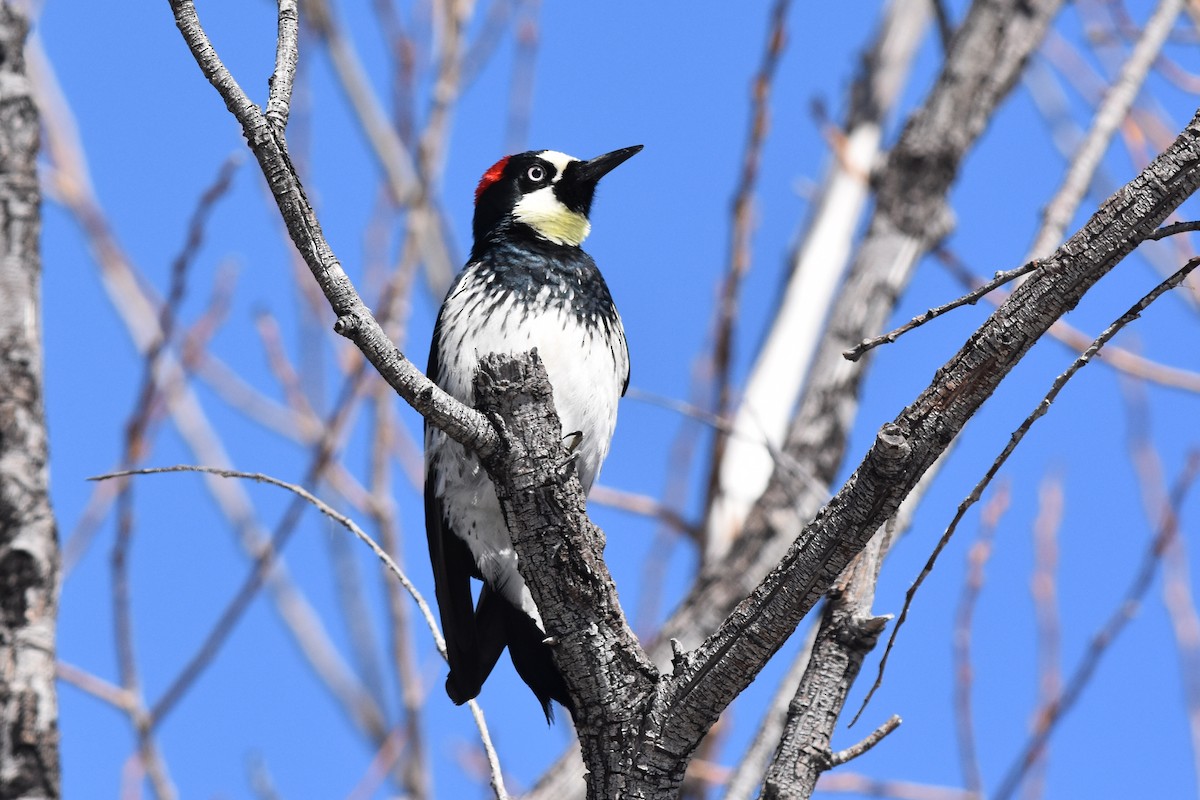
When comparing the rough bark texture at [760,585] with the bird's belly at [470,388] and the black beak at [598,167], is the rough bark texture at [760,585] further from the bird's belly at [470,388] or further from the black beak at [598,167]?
the black beak at [598,167]

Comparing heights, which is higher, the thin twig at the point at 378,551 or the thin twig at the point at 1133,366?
the thin twig at the point at 1133,366

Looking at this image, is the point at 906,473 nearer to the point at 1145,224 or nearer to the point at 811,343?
the point at 1145,224

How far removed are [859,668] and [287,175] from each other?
5.48ft

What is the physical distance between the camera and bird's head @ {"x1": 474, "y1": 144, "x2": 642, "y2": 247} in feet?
16.3

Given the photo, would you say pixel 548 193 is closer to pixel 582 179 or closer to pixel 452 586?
pixel 582 179

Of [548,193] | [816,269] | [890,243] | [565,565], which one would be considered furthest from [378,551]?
[816,269]

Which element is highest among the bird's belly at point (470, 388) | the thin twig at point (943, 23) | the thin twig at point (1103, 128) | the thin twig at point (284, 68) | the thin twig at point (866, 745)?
the thin twig at point (943, 23)

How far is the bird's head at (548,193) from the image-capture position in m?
4.97

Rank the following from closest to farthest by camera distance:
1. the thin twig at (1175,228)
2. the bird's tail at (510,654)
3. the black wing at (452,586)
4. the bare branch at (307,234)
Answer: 1. the thin twig at (1175,228)
2. the bare branch at (307,234)
3. the bird's tail at (510,654)
4. the black wing at (452,586)

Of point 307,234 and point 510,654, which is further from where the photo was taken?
point 510,654

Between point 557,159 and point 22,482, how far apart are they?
2.61 m

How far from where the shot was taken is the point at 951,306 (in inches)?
83.8

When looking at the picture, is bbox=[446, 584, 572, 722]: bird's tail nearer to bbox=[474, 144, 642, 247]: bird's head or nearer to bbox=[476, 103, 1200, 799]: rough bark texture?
bbox=[476, 103, 1200, 799]: rough bark texture

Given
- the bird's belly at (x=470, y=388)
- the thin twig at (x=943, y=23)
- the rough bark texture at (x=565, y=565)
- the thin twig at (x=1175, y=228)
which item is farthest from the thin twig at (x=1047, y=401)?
the thin twig at (x=943, y=23)
